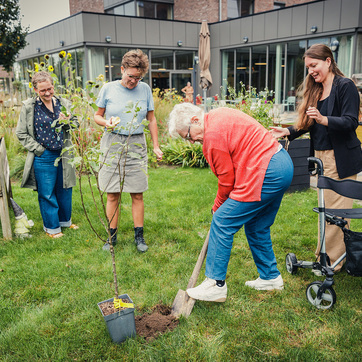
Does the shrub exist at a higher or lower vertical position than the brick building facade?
lower

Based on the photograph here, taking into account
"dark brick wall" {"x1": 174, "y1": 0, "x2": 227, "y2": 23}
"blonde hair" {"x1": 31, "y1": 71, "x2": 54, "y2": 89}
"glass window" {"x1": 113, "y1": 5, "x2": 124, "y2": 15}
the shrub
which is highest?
"glass window" {"x1": 113, "y1": 5, "x2": 124, "y2": 15}

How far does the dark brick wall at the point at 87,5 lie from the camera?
2871 centimetres

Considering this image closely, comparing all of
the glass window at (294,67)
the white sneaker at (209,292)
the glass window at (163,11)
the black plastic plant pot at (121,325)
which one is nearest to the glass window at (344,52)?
the glass window at (294,67)

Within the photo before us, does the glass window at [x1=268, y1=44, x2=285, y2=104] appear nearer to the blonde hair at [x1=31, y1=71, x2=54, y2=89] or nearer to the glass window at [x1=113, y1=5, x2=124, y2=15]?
the glass window at [x1=113, y1=5, x2=124, y2=15]

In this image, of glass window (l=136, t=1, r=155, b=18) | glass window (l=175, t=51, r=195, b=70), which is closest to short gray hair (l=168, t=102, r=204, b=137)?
glass window (l=175, t=51, r=195, b=70)

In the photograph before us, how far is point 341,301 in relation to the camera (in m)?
3.00

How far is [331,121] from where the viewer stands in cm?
298

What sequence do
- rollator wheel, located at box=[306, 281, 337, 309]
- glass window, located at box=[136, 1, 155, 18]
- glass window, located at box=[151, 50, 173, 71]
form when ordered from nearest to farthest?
rollator wheel, located at box=[306, 281, 337, 309]
glass window, located at box=[151, 50, 173, 71]
glass window, located at box=[136, 1, 155, 18]

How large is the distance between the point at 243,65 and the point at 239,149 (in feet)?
62.2

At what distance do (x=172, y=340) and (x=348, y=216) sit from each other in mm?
1645

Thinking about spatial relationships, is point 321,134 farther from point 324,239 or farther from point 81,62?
point 81,62

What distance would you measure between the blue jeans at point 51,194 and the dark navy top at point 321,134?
296 centimetres

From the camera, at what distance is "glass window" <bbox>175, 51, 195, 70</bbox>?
21.7m

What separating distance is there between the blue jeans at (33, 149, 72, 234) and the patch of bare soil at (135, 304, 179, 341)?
2.22 meters
